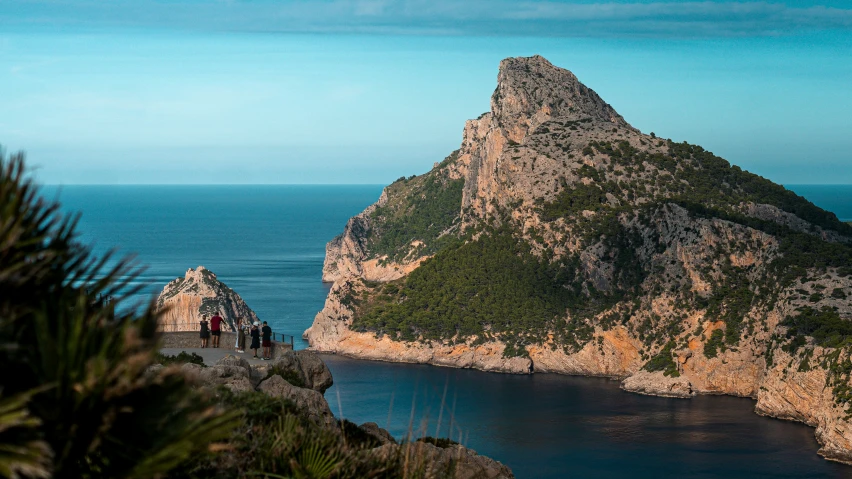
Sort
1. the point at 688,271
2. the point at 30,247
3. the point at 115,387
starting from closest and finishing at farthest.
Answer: the point at 115,387
the point at 30,247
the point at 688,271

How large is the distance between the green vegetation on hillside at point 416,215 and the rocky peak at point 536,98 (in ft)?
63.1

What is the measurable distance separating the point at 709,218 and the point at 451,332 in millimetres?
23956

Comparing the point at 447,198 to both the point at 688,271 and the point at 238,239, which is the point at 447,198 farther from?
the point at 238,239

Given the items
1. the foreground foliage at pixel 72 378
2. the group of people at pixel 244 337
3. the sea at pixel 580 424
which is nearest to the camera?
the foreground foliage at pixel 72 378

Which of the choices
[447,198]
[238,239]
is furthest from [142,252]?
[447,198]

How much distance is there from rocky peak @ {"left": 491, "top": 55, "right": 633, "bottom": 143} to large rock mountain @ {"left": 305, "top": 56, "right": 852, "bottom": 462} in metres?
0.19

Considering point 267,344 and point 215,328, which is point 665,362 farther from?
point 267,344

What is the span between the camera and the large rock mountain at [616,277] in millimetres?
71625

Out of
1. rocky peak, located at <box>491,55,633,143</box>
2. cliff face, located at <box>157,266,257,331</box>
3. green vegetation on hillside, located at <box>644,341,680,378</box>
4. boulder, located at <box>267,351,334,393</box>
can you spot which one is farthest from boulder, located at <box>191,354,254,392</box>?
rocky peak, located at <box>491,55,633,143</box>

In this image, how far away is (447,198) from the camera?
5271 inches

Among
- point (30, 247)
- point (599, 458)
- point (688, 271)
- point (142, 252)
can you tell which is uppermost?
point (142, 252)

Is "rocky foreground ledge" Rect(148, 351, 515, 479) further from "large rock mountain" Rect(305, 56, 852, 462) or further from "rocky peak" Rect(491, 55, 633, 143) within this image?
"rocky peak" Rect(491, 55, 633, 143)

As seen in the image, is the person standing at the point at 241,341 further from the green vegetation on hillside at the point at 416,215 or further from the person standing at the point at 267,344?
the green vegetation on hillside at the point at 416,215

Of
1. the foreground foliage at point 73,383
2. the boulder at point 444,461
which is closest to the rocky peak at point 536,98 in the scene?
the boulder at point 444,461
